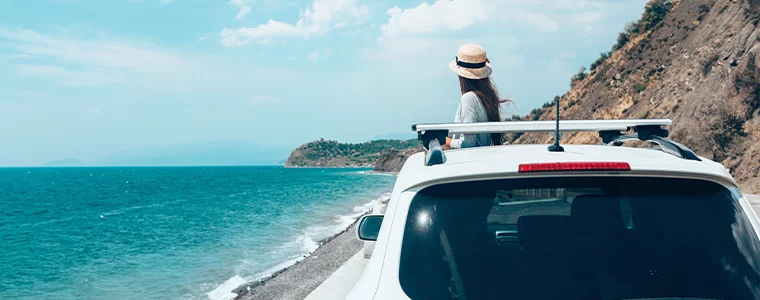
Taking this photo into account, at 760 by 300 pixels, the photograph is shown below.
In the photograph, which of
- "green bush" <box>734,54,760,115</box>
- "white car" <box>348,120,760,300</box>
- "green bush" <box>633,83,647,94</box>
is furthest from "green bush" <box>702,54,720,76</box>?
"white car" <box>348,120,760,300</box>

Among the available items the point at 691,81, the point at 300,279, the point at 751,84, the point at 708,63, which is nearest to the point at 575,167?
the point at 300,279

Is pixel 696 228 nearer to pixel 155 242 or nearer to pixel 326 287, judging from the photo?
pixel 326 287

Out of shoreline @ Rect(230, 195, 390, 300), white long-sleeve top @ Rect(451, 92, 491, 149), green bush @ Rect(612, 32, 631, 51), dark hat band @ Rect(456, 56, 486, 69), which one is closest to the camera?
white long-sleeve top @ Rect(451, 92, 491, 149)

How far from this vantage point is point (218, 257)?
1025 inches

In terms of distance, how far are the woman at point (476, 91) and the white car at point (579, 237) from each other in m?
2.59

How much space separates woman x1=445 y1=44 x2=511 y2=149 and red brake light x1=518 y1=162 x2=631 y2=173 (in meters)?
2.72

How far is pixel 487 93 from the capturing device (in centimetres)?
531

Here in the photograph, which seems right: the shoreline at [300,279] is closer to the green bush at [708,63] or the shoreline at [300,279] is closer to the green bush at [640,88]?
the green bush at [708,63]

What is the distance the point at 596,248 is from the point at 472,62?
3.00 meters

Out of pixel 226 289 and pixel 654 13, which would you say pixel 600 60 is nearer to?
pixel 654 13

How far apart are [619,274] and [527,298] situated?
356mm

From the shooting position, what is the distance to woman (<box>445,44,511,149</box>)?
514cm

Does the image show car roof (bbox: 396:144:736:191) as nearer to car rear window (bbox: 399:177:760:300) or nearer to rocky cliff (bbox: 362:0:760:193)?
car rear window (bbox: 399:177:760:300)

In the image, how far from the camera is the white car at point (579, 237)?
2.25 m
